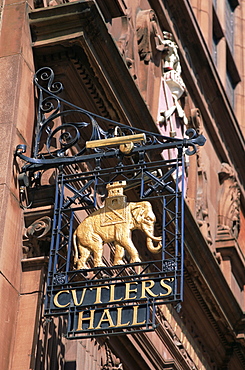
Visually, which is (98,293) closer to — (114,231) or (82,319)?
(82,319)

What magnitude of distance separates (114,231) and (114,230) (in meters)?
0.01

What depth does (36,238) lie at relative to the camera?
12711mm

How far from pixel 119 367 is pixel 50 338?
263cm

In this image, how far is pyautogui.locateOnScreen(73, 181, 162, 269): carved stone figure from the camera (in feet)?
39.5

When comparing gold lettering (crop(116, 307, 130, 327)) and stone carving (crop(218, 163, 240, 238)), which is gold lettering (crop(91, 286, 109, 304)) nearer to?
gold lettering (crop(116, 307, 130, 327))

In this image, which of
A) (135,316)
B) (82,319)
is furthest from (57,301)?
(135,316)

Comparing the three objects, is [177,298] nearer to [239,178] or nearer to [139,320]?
[139,320]

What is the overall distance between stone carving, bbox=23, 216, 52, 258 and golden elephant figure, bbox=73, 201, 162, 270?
580 millimetres

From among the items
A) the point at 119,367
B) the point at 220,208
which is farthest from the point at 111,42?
the point at 220,208

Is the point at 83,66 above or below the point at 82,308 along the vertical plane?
above

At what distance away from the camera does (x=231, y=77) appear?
29.3 metres

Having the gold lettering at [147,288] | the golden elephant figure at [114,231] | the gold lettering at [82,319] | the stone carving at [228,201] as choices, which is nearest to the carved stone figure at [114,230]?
the golden elephant figure at [114,231]

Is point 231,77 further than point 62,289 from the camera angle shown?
Yes

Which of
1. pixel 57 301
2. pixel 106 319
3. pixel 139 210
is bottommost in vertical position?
pixel 106 319
